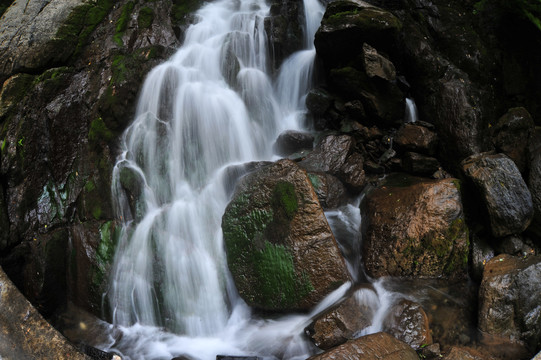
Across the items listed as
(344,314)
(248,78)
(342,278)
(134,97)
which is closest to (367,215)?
(342,278)

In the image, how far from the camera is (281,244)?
494cm

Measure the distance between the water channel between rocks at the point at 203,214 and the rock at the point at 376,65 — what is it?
973mm

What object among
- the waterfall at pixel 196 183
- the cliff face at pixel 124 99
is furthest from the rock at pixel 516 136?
the waterfall at pixel 196 183

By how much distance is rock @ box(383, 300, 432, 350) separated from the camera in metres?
4.19

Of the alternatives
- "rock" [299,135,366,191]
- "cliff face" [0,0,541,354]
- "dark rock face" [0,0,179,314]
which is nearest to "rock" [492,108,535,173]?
"cliff face" [0,0,541,354]

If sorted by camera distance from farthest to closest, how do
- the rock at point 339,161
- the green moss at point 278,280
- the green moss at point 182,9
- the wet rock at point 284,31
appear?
the green moss at point 182,9
the wet rock at point 284,31
the rock at point 339,161
the green moss at point 278,280

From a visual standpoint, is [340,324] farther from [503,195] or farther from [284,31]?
[284,31]

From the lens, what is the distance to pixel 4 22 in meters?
7.68

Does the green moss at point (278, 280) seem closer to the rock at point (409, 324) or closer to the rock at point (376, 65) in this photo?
the rock at point (409, 324)

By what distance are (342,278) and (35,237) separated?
5.09 meters

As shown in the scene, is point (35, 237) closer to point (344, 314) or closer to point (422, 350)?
point (344, 314)

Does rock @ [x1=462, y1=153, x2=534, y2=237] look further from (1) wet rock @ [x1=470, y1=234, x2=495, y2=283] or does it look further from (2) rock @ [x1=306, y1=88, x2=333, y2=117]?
(2) rock @ [x1=306, y1=88, x2=333, y2=117]

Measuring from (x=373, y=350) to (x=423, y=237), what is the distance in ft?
6.40

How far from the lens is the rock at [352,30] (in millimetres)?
6793
